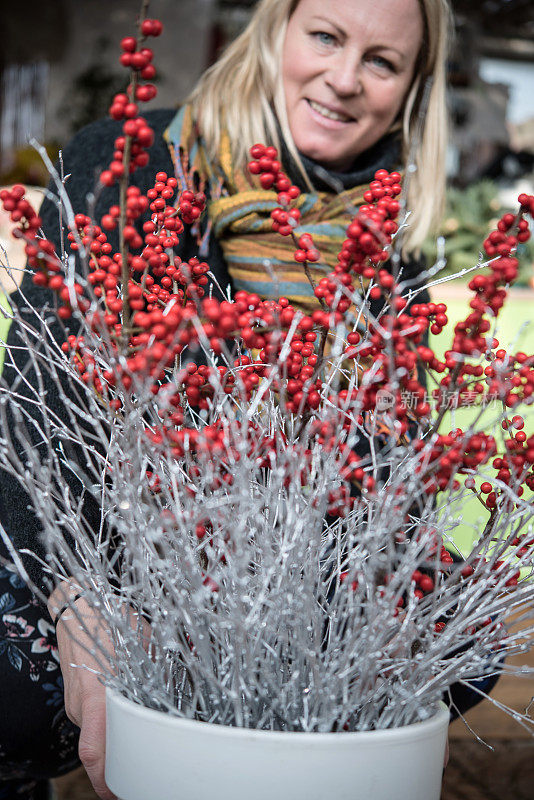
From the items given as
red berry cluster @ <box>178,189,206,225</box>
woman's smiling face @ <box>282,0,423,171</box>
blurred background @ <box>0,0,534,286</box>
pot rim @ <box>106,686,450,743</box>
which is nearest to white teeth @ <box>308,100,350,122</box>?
woman's smiling face @ <box>282,0,423,171</box>

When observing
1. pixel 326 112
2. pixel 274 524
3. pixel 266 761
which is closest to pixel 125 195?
pixel 274 524

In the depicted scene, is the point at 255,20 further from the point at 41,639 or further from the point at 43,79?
the point at 43,79

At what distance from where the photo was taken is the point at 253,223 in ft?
3.29

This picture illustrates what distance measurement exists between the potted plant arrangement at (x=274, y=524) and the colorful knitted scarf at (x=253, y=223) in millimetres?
550

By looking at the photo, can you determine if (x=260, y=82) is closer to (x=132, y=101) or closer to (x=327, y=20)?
(x=327, y=20)

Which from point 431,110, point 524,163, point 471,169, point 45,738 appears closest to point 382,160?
point 431,110

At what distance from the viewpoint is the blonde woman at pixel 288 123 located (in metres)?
0.97

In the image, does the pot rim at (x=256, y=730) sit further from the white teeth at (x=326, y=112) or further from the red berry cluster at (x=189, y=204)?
the white teeth at (x=326, y=112)

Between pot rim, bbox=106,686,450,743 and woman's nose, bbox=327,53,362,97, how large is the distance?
76 centimetres

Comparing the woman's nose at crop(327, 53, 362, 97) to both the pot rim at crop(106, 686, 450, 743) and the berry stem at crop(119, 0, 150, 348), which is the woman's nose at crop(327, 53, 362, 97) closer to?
A: the berry stem at crop(119, 0, 150, 348)

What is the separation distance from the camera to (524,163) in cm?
424

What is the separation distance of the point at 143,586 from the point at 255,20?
0.93 metres

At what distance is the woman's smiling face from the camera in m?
0.95

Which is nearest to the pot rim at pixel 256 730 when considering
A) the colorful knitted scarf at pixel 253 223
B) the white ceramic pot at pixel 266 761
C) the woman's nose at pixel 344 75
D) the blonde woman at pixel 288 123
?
the white ceramic pot at pixel 266 761
